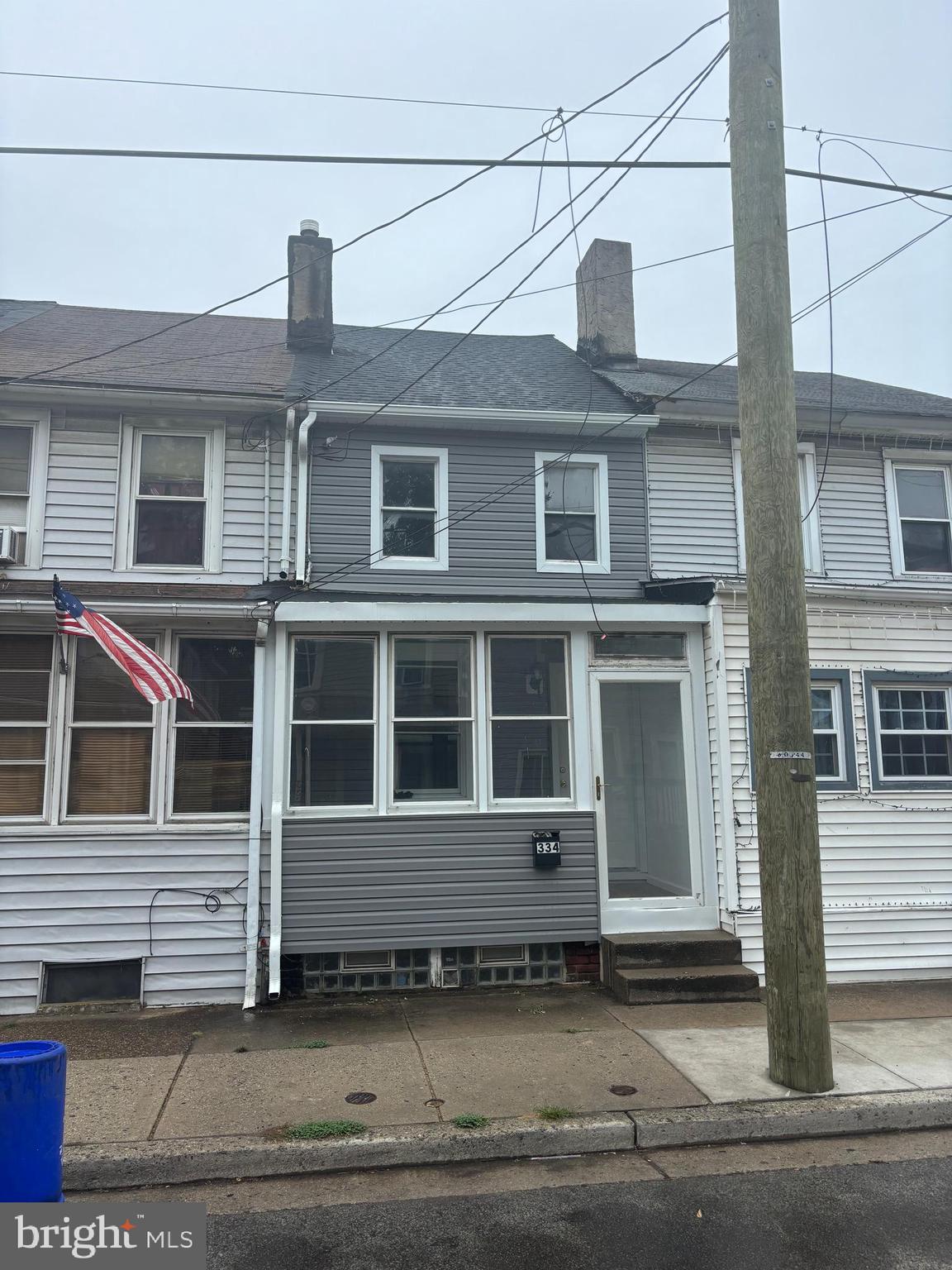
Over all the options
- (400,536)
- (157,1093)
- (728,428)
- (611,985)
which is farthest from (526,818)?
(728,428)

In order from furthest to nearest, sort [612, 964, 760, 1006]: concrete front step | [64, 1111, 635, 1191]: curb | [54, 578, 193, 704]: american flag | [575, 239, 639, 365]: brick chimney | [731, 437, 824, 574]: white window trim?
[575, 239, 639, 365]: brick chimney, [731, 437, 824, 574]: white window trim, [612, 964, 760, 1006]: concrete front step, [54, 578, 193, 704]: american flag, [64, 1111, 635, 1191]: curb

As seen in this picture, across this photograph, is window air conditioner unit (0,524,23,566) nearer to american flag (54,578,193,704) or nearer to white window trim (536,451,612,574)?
american flag (54,578,193,704)

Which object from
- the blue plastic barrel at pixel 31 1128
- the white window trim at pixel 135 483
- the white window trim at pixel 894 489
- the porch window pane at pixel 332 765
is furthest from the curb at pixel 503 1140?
the white window trim at pixel 894 489

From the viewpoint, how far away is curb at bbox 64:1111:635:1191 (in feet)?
16.3

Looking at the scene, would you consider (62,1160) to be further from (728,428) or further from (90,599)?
(728,428)

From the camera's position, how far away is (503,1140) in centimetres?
529

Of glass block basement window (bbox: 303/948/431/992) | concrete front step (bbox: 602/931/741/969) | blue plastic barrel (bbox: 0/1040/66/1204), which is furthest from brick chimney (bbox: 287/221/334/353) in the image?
blue plastic barrel (bbox: 0/1040/66/1204)

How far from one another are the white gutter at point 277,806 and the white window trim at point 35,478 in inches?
95.5

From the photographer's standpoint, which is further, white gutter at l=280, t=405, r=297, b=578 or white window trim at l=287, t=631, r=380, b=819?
white gutter at l=280, t=405, r=297, b=578

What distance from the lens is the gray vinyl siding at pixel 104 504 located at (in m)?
8.80

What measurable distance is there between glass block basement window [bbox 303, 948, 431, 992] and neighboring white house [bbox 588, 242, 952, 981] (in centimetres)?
293

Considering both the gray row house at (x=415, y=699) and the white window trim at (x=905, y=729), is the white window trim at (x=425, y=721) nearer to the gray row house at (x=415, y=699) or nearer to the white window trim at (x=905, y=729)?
the gray row house at (x=415, y=699)

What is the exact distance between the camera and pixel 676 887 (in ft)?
30.6

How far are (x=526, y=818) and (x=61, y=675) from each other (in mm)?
4512
